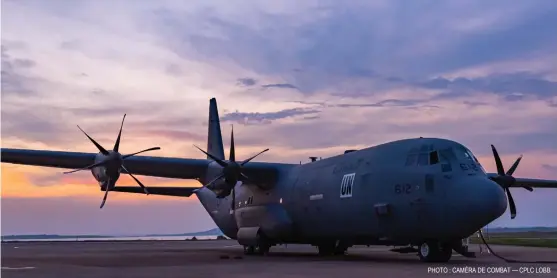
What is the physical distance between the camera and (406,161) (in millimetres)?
20578

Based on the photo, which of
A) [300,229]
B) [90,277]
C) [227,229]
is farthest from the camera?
[227,229]

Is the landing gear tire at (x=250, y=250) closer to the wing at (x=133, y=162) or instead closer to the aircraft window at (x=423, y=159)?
the wing at (x=133, y=162)

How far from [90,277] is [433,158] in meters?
11.3

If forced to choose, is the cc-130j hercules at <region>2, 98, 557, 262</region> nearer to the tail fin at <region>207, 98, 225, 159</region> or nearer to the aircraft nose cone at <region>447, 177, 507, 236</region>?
the aircraft nose cone at <region>447, 177, 507, 236</region>

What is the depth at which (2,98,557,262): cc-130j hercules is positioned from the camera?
1888 cm

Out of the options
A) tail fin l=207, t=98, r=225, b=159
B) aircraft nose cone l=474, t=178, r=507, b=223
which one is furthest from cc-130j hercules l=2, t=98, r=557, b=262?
tail fin l=207, t=98, r=225, b=159

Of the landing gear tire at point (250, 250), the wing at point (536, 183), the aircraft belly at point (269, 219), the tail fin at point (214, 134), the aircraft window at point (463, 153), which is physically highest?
the tail fin at point (214, 134)

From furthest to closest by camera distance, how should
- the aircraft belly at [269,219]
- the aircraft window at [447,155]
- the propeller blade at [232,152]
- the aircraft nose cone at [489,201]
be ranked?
1. the propeller blade at [232,152]
2. the aircraft belly at [269,219]
3. the aircraft window at [447,155]
4. the aircraft nose cone at [489,201]

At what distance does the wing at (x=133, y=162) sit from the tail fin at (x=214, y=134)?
4.83m

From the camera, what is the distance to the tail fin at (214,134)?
115 ft

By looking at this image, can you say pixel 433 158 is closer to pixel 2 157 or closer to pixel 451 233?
pixel 451 233

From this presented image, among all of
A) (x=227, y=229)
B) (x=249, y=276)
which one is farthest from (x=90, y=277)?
(x=227, y=229)

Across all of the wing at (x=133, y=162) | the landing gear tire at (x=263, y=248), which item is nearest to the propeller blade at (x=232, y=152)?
the wing at (x=133, y=162)

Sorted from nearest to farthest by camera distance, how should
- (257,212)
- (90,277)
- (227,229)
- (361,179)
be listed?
(90,277)
(361,179)
(257,212)
(227,229)
